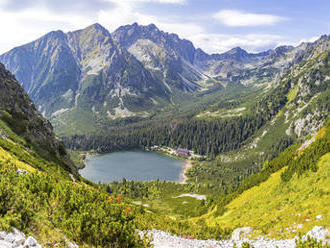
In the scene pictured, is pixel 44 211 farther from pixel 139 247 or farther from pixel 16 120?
pixel 16 120

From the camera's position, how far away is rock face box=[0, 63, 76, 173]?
71.1 m

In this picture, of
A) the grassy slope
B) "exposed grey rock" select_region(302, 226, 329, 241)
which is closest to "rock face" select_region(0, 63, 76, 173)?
the grassy slope

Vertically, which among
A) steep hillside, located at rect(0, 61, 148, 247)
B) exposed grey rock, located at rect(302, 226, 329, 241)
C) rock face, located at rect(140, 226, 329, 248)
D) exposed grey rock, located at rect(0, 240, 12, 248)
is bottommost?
rock face, located at rect(140, 226, 329, 248)

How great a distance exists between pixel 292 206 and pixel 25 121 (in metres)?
83.1

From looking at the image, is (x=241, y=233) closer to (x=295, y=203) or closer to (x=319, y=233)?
(x=295, y=203)

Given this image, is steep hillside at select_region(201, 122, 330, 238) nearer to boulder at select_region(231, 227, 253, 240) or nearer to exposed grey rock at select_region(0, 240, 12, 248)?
boulder at select_region(231, 227, 253, 240)

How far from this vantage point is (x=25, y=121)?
255ft

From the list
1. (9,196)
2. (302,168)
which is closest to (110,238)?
(9,196)

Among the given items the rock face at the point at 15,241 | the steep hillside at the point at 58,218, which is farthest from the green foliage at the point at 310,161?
the rock face at the point at 15,241

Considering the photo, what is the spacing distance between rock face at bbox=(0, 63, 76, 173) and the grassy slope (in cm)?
6198

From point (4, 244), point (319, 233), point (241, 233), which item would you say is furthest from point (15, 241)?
point (241, 233)

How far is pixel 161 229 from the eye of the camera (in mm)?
30688

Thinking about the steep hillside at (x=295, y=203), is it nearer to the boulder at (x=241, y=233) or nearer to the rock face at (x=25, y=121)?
the boulder at (x=241, y=233)

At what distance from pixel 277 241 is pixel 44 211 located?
22876mm
